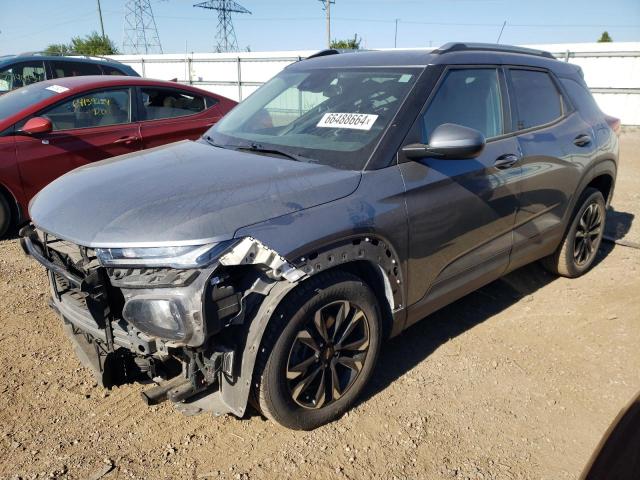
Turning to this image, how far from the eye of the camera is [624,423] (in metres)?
1.53

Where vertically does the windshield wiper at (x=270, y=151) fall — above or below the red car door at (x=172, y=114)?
above

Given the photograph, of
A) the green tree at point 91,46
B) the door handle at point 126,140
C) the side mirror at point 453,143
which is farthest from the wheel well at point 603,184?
the green tree at point 91,46

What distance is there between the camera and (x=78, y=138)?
538 cm

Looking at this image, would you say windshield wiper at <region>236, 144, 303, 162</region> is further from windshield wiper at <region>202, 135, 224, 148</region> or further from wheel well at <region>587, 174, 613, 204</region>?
wheel well at <region>587, 174, 613, 204</region>

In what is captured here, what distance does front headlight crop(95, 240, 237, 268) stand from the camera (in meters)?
2.10

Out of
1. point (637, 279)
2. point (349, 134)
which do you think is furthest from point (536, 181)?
point (637, 279)

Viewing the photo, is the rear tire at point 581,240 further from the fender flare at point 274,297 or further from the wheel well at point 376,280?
the fender flare at point 274,297

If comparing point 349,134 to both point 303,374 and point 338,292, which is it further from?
point 303,374

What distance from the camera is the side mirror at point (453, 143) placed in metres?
2.67

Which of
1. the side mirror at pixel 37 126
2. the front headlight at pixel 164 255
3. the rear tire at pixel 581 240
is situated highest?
the side mirror at pixel 37 126

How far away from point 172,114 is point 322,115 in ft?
11.3

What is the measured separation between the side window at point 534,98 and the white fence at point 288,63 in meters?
12.5

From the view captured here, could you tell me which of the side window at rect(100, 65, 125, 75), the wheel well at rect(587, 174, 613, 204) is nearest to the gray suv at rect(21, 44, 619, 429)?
the wheel well at rect(587, 174, 613, 204)

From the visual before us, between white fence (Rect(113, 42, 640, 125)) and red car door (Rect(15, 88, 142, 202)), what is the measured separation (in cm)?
1080
